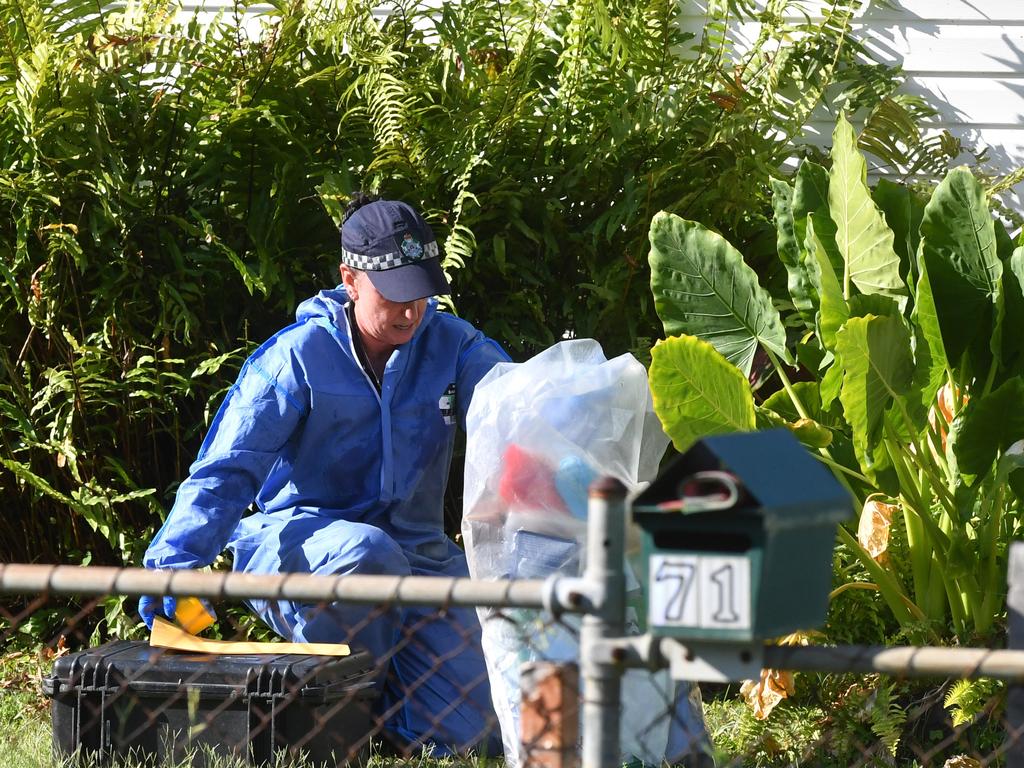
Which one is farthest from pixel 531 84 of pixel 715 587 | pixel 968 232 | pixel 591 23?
pixel 715 587

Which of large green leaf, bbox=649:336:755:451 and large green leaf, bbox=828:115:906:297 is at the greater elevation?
large green leaf, bbox=828:115:906:297

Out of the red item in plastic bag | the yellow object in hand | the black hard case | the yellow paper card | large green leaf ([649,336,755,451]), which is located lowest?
the black hard case

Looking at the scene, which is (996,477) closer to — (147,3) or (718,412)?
(718,412)

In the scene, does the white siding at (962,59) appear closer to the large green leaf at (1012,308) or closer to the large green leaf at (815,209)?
the large green leaf at (815,209)

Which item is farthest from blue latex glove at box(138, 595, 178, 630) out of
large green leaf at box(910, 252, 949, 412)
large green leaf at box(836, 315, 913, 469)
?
large green leaf at box(910, 252, 949, 412)

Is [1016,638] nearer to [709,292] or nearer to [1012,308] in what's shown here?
[1012,308]

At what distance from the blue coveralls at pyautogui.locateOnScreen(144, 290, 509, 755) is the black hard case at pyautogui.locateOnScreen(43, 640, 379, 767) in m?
0.31

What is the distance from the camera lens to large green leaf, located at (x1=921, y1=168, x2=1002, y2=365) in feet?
11.8

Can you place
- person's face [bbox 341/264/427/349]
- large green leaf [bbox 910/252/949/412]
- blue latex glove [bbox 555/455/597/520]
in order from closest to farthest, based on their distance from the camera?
blue latex glove [bbox 555/455/597/520] < large green leaf [bbox 910/252/949/412] < person's face [bbox 341/264/427/349]

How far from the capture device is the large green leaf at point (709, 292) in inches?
152

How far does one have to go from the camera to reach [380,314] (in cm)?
377

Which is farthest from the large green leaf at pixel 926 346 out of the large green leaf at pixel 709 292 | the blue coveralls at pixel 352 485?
the blue coveralls at pixel 352 485

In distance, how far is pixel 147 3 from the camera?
169 inches

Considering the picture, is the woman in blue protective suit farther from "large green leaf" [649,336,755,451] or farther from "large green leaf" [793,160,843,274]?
"large green leaf" [793,160,843,274]
